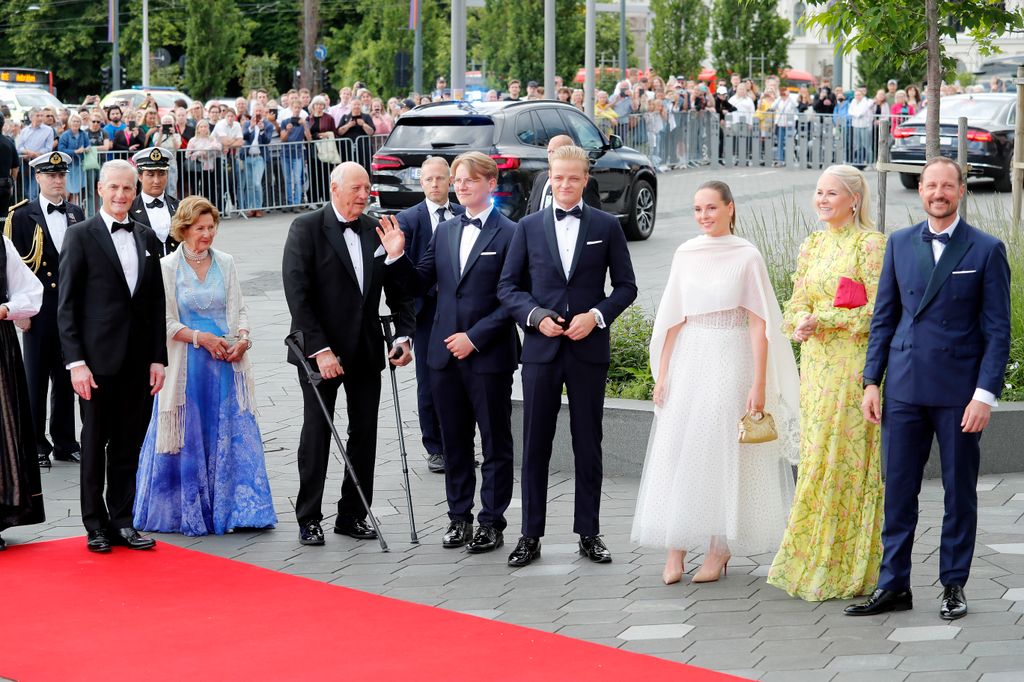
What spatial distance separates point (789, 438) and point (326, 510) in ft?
9.22

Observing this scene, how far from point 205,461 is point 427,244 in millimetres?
1846

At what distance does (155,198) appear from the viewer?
9203mm

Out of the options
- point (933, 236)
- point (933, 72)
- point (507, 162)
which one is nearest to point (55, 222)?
point (933, 236)

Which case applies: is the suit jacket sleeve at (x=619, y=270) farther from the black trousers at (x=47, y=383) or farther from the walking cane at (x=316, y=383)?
the black trousers at (x=47, y=383)

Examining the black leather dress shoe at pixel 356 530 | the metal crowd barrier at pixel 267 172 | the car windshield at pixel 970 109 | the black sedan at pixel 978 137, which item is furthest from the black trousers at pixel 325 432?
the car windshield at pixel 970 109

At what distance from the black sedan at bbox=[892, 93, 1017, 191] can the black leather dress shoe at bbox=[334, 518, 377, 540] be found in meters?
16.9

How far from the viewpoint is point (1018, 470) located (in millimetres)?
8773

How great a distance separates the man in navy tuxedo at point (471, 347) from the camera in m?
7.35

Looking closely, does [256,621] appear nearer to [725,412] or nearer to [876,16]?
[725,412]

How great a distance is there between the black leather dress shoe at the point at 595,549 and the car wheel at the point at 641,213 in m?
11.8

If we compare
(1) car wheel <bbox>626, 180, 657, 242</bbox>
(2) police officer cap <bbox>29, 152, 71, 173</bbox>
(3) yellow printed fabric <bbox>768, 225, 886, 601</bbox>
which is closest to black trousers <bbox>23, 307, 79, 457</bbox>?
(2) police officer cap <bbox>29, 152, 71, 173</bbox>

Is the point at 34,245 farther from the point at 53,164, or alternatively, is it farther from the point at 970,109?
the point at 970,109

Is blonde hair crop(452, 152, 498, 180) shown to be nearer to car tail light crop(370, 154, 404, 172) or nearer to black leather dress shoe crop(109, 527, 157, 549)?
black leather dress shoe crop(109, 527, 157, 549)

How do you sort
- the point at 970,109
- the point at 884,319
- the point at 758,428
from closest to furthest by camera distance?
the point at 884,319, the point at 758,428, the point at 970,109
